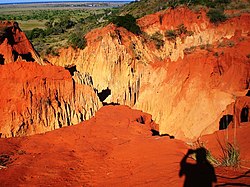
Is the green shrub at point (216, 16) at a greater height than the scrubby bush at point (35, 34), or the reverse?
the green shrub at point (216, 16)

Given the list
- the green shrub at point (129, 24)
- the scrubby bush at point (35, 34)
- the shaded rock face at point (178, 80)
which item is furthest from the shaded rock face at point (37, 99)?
the scrubby bush at point (35, 34)

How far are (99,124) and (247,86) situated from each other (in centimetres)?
807

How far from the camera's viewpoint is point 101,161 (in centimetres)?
1164

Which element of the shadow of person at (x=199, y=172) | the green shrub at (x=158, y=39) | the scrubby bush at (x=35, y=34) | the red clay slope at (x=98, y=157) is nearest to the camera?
the shadow of person at (x=199, y=172)

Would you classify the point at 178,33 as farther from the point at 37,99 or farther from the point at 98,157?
the point at 98,157

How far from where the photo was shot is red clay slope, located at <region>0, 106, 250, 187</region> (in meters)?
9.89

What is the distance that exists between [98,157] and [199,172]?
4157 mm

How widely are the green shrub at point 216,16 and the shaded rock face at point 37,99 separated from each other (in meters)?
22.7

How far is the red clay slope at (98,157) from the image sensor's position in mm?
9891

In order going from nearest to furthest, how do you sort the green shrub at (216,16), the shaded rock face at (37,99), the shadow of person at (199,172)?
the shadow of person at (199,172) → the shaded rock face at (37,99) → the green shrub at (216,16)

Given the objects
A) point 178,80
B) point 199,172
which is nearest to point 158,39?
point 178,80

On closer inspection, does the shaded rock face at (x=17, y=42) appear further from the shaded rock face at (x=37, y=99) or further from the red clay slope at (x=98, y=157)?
the red clay slope at (x=98, y=157)

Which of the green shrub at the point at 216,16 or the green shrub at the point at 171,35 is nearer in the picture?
the green shrub at the point at 171,35

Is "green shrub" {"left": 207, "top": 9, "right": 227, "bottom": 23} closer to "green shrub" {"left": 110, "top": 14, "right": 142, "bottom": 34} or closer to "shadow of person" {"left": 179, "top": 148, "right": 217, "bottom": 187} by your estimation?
"green shrub" {"left": 110, "top": 14, "right": 142, "bottom": 34}
